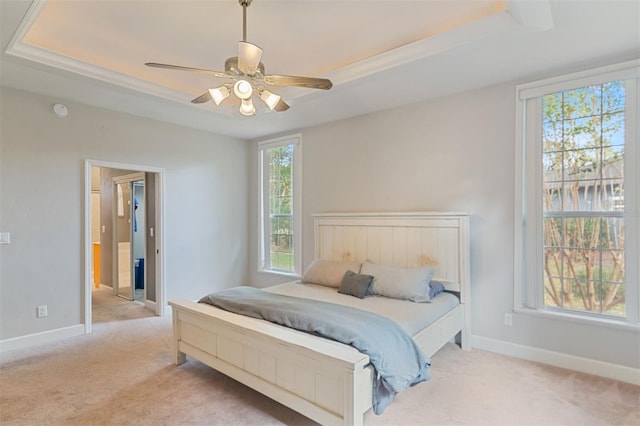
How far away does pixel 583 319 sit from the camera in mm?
2867

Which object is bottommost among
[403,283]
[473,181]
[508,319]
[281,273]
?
[508,319]

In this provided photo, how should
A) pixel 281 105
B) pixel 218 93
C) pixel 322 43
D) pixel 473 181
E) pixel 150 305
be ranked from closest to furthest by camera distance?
1. pixel 218 93
2. pixel 281 105
3. pixel 322 43
4. pixel 473 181
5. pixel 150 305

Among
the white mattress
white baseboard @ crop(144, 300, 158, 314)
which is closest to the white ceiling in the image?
the white mattress

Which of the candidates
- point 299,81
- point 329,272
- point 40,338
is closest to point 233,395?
point 329,272

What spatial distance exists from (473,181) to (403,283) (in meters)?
1.31

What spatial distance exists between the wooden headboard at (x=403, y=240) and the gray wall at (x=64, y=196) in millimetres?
1997

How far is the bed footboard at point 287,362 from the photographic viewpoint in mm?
1861

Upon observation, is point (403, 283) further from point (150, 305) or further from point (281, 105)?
point (150, 305)

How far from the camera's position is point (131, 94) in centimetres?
362

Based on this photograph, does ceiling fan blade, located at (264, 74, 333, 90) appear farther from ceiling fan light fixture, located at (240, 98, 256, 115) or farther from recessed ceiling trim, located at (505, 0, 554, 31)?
recessed ceiling trim, located at (505, 0, 554, 31)

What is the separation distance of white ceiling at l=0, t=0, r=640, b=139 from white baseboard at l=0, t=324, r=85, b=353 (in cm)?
A: 259

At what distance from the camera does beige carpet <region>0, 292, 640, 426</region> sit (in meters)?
2.22

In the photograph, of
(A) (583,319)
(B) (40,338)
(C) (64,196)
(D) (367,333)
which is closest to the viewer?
(D) (367,333)

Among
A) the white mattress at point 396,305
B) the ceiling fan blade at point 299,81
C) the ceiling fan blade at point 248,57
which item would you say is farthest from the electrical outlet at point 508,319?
the ceiling fan blade at point 248,57
